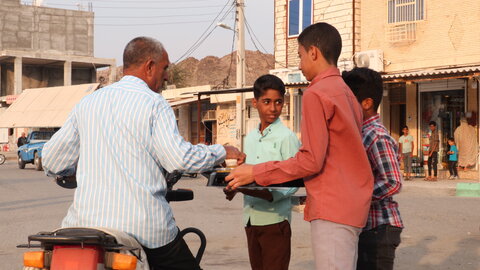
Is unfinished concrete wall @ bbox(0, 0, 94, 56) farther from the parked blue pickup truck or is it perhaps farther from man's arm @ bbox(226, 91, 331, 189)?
man's arm @ bbox(226, 91, 331, 189)

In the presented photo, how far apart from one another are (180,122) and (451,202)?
81.6 ft

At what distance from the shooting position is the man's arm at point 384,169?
3.55m

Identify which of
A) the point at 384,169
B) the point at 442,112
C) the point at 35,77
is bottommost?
the point at 384,169

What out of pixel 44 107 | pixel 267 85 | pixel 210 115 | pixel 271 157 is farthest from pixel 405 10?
pixel 44 107

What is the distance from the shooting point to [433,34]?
72.0 ft

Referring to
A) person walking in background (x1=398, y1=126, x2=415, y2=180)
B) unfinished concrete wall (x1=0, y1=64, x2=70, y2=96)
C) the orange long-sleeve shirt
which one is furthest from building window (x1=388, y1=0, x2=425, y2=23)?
unfinished concrete wall (x1=0, y1=64, x2=70, y2=96)

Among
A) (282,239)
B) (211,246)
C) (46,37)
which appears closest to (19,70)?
(46,37)

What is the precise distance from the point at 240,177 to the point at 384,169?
0.86 metres

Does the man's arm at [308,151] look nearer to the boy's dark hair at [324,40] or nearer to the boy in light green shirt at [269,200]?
the boy's dark hair at [324,40]

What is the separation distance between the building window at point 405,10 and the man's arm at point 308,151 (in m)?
20.4

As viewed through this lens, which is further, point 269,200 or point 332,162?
point 269,200

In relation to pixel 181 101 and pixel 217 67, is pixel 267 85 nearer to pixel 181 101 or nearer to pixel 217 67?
pixel 181 101

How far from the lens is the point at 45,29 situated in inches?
2781

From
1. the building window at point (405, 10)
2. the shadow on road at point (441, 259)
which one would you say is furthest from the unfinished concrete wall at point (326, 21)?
the shadow on road at point (441, 259)
